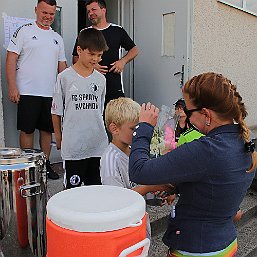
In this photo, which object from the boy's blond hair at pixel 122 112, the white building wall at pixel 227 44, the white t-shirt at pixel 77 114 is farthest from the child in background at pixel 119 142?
the white building wall at pixel 227 44

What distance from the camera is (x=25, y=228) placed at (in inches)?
79.0

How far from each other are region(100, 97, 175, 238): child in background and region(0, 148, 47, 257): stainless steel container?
381mm

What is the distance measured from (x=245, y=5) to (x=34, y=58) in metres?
4.26

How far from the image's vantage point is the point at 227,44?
5832mm

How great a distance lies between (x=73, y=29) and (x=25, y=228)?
298cm

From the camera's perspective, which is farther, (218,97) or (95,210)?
(218,97)

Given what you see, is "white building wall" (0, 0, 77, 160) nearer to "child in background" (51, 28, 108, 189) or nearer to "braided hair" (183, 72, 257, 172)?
"child in background" (51, 28, 108, 189)

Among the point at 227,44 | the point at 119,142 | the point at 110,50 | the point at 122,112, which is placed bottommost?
the point at 119,142

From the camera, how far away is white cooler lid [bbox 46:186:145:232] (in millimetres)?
1105

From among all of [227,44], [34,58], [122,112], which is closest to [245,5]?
[227,44]

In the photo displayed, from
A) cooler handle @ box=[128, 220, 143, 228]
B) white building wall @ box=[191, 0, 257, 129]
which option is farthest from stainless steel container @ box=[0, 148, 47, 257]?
white building wall @ box=[191, 0, 257, 129]

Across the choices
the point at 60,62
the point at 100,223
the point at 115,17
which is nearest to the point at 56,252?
the point at 100,223

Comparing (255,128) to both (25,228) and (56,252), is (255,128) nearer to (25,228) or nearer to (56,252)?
(25,228)

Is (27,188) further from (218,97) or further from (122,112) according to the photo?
(218,97)
